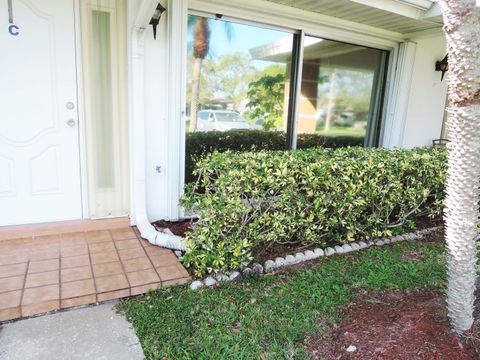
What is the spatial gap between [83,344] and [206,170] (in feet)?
4.60

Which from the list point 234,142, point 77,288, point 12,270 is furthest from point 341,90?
point 12,270

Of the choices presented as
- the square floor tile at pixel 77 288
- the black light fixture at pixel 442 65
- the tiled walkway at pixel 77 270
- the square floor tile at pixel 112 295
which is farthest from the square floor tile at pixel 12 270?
the black light fixture at pixel 442 65

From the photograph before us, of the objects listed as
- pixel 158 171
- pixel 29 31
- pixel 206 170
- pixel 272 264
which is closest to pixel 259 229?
pixel 272 264

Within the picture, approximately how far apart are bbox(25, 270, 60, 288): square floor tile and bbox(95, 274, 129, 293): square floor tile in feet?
0.92

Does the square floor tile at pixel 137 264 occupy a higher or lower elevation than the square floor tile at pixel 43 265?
lower

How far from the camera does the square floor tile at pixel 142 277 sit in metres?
2.45

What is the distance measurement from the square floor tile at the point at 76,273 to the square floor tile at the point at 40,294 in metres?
0.11

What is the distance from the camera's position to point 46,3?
2.95 meters

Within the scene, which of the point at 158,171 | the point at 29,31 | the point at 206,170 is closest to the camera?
the point at 206,170

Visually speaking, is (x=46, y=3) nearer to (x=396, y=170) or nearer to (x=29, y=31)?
(x=29, y=31)

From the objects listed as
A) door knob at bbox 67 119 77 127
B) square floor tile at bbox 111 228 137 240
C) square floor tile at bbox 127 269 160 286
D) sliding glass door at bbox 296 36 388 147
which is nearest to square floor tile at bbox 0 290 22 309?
square floor tile at bbox 127 269 160 286

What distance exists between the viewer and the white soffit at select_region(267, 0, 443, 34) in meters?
3.75

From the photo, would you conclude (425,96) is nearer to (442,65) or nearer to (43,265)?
(442,65)

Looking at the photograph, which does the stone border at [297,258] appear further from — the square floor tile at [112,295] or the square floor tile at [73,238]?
the square floor tile at [73,238]
